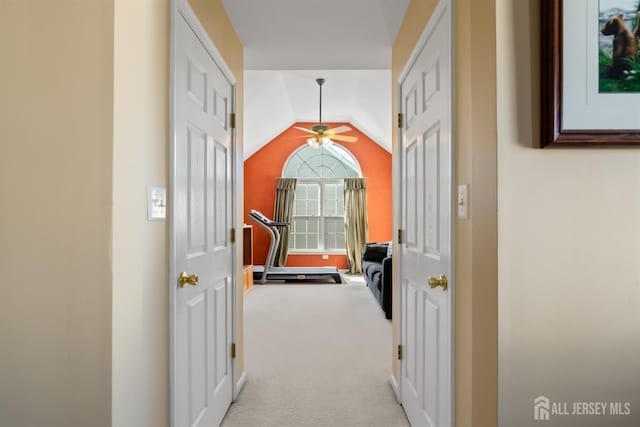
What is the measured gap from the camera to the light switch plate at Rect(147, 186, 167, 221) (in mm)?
1308

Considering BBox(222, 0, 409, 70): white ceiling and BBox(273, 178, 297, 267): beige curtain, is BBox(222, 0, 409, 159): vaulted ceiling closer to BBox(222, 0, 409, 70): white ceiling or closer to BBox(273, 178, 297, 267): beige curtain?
BBox(222, 0, 409, 70): white ceiling

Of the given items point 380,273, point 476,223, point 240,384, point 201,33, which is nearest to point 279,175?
point 380,273

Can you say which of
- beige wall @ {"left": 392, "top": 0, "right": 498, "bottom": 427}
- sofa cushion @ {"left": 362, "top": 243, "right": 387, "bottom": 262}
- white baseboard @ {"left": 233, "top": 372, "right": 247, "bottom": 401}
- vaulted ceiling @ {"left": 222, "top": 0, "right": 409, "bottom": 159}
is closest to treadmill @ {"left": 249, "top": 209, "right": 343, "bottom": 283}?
sofa cushion @ {"left": 362, "top": 243, "right": 387, "bottom": 262}

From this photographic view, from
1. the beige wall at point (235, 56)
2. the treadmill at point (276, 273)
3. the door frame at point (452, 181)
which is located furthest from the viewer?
the treadmill at point (276, 273)

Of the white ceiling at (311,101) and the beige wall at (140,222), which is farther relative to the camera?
the white ceiling at (311,101)

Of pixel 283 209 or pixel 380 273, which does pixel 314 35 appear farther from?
pixel 283 209

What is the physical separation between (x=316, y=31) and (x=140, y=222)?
6.23ft

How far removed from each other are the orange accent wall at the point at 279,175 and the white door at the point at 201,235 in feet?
19.5

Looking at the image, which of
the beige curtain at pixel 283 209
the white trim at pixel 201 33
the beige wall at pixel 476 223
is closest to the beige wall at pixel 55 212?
the white trim at pixel 201 33

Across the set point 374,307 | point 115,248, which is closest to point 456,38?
point 115,248

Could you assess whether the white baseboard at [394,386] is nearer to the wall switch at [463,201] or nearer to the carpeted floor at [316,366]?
the carpeted floor at [316,366]

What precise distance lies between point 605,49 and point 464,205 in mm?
587

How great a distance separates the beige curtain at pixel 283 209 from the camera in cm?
810

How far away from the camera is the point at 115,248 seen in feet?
3.63
